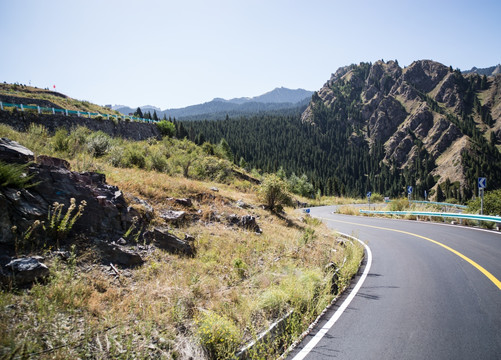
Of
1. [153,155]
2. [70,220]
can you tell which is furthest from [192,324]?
[153,155]

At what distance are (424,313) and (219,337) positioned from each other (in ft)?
12.4

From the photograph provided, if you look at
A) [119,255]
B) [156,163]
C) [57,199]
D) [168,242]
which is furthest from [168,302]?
[156,163]

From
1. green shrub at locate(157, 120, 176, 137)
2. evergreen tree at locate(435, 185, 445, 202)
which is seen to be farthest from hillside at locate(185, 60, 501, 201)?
green shrub at locate(157, 120, 176, 137)

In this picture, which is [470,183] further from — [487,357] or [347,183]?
[487,357]

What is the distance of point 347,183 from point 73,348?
162 metres

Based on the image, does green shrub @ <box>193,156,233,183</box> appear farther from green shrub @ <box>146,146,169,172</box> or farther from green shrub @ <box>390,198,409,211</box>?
green shrub @ <box>390,198,409,211</box>

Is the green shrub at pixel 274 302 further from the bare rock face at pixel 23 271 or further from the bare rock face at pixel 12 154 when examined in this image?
the bare rock face at pixel 12 154

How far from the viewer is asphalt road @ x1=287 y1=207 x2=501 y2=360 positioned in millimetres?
3596

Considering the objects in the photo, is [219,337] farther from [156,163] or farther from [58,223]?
[156,163]

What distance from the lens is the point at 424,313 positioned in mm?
4598

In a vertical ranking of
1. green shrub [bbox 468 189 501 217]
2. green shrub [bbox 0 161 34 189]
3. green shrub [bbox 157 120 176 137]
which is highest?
green shrub [bbox 157 120 176 137]

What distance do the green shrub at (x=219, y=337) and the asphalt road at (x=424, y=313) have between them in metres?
0.91

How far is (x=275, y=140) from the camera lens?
602 ft

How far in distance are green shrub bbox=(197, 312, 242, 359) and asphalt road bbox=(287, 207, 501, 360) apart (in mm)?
910
